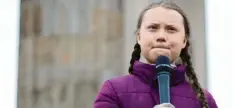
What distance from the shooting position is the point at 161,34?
94 cm

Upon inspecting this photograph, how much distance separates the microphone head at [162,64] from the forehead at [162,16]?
0.10 m

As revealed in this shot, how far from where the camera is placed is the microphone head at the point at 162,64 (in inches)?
33.8

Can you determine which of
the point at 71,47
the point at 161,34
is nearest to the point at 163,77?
the point at 161,34

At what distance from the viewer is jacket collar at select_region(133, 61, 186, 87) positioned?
94 cm

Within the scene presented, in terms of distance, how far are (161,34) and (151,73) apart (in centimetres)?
8

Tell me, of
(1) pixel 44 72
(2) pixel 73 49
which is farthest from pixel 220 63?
(1) pixel 44 72

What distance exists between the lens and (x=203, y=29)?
175 centimetres

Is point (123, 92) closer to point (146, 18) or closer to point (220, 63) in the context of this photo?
point (146, 18)

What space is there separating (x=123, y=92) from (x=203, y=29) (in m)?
0.89

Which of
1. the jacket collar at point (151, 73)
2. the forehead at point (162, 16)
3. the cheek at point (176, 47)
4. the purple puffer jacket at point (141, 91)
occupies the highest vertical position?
the forehead at point (162, 16)

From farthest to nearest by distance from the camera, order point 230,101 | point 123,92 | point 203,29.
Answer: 1. point 203,29
2. point 230,101
3. point 123,92

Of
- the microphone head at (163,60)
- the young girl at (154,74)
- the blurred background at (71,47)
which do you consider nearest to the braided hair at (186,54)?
the young girl at (154,74)

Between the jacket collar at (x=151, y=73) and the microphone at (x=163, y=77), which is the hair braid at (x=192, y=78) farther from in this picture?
the microphone at (x=163, y=77)

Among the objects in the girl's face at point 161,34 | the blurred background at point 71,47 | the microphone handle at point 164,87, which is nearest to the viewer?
the microphone handle at point 164,87
